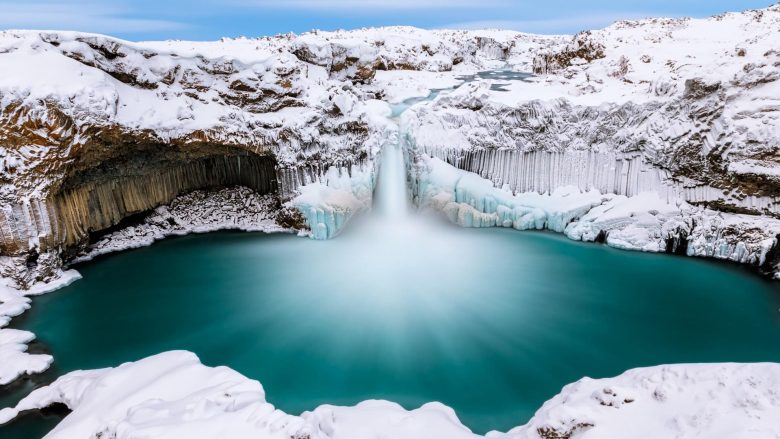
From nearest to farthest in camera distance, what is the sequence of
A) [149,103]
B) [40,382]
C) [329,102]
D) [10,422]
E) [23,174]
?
[10,422] → [40,382] → [23,174] → [149,103] → [329,102]

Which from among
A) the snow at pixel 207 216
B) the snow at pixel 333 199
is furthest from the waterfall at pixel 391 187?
the snow at pixel 207 216

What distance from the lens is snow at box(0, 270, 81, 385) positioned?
328 inches

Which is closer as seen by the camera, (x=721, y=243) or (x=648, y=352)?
(x=648, y=352)

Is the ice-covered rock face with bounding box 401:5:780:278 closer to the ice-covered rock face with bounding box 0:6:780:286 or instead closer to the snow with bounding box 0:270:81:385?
the ice-covered rock face with bounding box 0:6:780:286

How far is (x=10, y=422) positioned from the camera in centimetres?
721

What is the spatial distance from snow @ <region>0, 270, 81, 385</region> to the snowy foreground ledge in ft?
3.18

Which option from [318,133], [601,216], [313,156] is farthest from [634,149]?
[313,156]

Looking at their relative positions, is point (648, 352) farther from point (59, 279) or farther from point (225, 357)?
point (59, 279)

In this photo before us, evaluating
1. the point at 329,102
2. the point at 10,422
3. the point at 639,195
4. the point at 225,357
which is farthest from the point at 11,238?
the point at 639,195

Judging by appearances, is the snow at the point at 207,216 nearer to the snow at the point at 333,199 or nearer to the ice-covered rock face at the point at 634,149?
the snow at the point at 333,199

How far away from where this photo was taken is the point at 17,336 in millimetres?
9367

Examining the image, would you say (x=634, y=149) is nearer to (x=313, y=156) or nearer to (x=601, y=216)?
(x=601, y=216)

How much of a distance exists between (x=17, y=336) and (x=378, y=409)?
7864 millimetres

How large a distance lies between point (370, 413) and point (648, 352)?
5.54 metres
